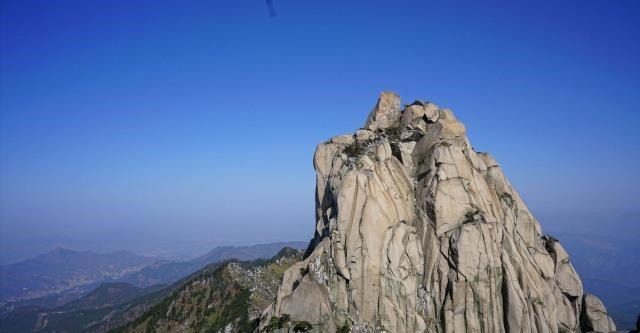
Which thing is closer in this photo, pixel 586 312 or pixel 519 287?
pixel 519 287

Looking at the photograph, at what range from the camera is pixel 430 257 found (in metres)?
59.3

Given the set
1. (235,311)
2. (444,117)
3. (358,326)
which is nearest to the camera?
(358,326)

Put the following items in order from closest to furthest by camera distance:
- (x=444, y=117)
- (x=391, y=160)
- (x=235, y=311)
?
(x=391, y=160) → (x=444, y=117) → (x=235, y=311)

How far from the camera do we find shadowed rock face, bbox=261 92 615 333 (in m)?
57.2

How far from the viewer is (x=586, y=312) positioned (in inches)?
2729

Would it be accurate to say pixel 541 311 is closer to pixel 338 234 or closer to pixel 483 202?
pixel 483 202

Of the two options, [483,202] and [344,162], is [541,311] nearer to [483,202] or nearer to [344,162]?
[483,202]

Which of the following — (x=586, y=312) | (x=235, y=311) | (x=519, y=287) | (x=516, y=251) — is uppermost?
(x=516, y=251)

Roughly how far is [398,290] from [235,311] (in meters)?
123

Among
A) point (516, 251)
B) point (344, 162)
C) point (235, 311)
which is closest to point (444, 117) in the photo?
point (344, 162)

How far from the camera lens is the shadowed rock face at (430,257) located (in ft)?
188

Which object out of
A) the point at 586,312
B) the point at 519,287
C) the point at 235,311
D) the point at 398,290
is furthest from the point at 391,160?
the point at 235,311

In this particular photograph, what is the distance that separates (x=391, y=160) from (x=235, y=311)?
122 metres

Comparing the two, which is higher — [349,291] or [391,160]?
[391,160]
